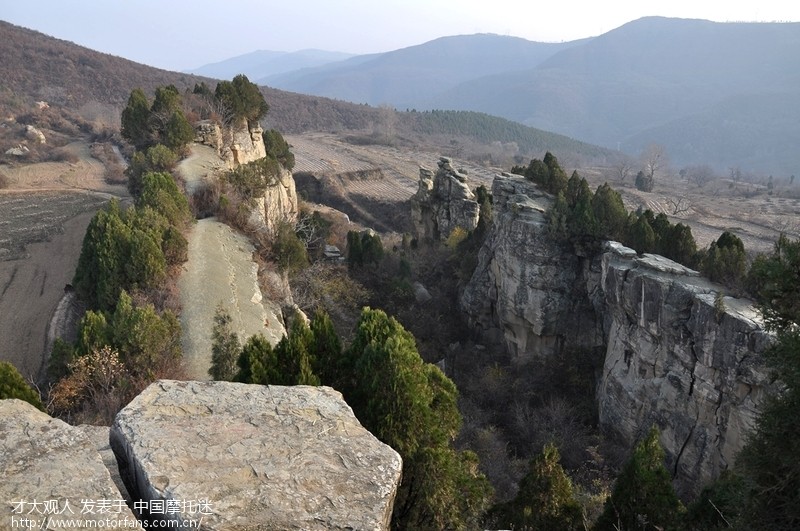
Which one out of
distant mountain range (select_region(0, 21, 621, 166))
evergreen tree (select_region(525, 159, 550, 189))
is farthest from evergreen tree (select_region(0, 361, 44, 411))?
distant mountain range (select_region(0, 21, 621, 166))

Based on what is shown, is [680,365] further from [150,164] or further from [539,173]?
[150,164]

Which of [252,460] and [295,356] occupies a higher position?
[252,460]

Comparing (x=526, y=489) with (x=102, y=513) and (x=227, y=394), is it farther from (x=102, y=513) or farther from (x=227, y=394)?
(x=102, y=513)

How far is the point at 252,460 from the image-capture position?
5957 mm

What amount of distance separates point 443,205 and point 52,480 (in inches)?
1330

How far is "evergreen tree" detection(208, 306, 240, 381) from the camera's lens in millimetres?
12859

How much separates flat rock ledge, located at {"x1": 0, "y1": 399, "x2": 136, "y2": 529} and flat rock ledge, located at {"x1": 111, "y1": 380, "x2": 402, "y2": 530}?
1.39ft

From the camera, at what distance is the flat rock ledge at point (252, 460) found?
17.6 feet

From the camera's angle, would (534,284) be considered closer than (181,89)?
Yes

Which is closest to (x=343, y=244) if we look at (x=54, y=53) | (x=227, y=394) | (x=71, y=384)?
(x=71, y=384)

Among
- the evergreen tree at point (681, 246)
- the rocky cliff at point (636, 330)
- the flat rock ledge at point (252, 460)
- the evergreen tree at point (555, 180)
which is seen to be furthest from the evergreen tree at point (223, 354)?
the evergreen tree at point (555, 180)

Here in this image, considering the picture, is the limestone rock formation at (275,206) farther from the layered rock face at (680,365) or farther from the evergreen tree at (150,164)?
the layered rock face at (680,365)

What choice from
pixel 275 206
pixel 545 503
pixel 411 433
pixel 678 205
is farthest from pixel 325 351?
pixel 678 205

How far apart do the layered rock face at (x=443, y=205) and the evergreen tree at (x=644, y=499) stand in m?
26.1
